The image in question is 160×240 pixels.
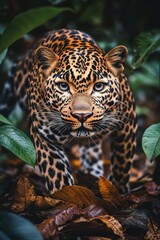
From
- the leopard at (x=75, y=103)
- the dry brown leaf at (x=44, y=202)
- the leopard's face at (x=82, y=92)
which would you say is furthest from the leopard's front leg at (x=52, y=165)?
the dry brown leaf at (x=44, y=202)

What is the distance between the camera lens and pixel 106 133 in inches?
237

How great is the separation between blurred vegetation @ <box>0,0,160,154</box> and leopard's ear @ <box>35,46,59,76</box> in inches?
41.9

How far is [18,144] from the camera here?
196 inches

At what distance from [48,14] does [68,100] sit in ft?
3.79

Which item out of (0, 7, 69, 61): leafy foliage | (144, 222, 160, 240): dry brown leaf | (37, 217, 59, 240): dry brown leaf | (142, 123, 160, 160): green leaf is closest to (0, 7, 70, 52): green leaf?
(0, 7, 69, 61): leafy foliage

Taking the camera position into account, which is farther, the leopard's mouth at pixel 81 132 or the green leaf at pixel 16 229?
the leopard's mouth at pixel 81 132

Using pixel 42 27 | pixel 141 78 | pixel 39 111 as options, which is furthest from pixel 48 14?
pixel 141 78

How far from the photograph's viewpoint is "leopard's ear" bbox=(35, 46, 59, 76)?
18.7 ft

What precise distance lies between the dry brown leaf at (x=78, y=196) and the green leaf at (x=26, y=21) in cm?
151

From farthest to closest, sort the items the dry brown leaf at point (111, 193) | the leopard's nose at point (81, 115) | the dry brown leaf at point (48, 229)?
the dry brown leaf at point (111, 193), the leopard's nose at point (81, 115), the dry brown leaf at point (48, 229)

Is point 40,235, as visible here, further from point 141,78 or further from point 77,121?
point 141,78

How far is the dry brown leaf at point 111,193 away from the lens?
5359mm

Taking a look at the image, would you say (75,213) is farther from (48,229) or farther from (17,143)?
(17,143)

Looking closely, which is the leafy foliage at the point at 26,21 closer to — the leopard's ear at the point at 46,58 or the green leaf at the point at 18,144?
the green leaf at the point at 18,144
